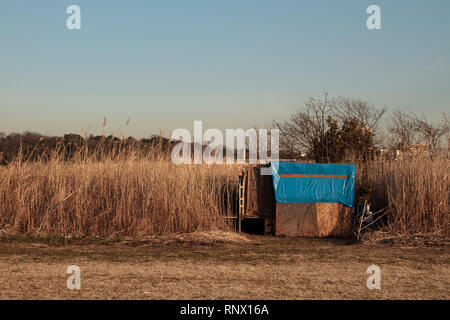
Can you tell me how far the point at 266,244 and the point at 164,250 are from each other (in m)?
2.35

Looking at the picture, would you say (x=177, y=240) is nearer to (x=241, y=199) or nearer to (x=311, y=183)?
(x=241, y=199)

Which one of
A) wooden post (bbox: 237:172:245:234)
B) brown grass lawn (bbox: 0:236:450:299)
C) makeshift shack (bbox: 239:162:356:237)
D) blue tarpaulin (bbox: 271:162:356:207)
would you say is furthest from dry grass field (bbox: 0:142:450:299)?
blue tarpaulin (bbox: 271:162:356:207)

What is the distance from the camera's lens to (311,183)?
12336 millimetres

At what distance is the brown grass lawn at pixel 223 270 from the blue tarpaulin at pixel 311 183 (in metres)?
1.68

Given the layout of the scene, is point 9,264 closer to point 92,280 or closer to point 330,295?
point 92,280

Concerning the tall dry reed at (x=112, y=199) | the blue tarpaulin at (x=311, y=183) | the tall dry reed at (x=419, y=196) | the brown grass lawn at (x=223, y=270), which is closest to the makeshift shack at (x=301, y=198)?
the blue tarpaulin at (x=311, y=183)

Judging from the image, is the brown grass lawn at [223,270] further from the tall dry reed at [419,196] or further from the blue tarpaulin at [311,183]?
the blue tarpaulin at [311,183]

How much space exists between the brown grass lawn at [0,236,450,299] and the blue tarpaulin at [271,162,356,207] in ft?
5.51

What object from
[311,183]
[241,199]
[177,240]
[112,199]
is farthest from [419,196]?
[112,199]

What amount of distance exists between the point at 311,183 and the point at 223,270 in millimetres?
5502

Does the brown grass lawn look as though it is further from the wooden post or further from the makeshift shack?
the makeshift shack

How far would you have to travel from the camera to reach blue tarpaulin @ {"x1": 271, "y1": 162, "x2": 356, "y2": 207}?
12.2 metres
